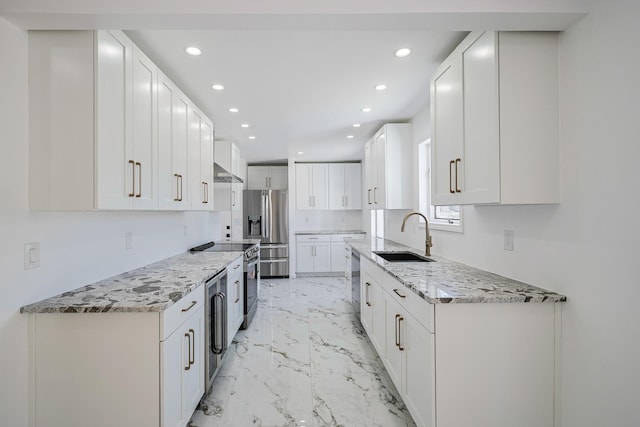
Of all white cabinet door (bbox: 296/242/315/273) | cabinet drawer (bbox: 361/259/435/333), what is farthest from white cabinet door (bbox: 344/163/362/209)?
cabinet drawer (bbox: 361/259/435/333)

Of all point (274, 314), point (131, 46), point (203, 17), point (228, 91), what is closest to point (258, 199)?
point (274, 314)

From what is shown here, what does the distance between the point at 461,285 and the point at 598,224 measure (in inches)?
26.6

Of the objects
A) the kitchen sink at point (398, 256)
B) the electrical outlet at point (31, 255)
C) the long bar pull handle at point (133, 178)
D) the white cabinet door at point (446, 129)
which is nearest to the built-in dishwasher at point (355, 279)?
the kitchen sink at point (398, 256)

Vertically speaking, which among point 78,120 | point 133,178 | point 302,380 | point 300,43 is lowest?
point 302,380

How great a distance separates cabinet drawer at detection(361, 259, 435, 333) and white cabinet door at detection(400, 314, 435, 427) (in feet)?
0.14

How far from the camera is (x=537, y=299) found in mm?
1521

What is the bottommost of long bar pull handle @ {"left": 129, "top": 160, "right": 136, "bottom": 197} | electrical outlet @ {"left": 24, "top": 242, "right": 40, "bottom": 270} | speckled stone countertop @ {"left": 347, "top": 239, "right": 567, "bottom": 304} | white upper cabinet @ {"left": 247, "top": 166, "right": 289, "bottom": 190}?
speckled stone countertop @ {"left": 347, "top": 239, "right": 567, "bottom": 304}

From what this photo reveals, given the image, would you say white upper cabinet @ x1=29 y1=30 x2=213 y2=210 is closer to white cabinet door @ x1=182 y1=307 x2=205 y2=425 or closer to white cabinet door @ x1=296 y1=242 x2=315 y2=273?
white cabinet door @ x1=182 y1=307 x2=205 y2=425

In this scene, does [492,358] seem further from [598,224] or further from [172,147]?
[172,147]

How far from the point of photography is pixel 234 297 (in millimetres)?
3064

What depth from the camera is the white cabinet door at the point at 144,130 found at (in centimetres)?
182

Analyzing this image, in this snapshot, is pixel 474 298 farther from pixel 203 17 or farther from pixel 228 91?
pixel 228 91

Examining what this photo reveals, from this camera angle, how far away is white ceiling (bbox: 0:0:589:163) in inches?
55.2

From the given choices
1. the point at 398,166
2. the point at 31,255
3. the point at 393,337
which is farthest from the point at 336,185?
the point at 31,255
